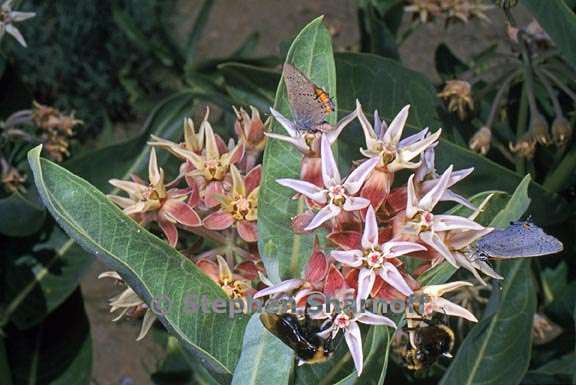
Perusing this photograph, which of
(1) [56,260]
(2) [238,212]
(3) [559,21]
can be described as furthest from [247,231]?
(1) [56,260]

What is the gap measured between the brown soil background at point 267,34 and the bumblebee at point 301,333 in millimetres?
1966

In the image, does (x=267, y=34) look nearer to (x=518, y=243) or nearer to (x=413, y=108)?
(x=413, y=108)

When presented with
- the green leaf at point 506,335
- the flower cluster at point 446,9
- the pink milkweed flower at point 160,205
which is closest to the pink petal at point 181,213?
the pink milkweed flower at point 160,205

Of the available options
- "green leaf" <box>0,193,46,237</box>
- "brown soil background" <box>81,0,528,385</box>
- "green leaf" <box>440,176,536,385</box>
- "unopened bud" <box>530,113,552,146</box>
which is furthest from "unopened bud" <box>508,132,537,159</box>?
"brown soil background" <box>81,0,528,385</box>

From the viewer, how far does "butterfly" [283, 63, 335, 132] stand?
0.68 metres

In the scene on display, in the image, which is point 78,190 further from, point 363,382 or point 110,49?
point 110,49

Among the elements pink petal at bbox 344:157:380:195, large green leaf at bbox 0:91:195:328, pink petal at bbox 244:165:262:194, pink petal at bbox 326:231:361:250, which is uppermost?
pink petal at bbox 344:157:380:195

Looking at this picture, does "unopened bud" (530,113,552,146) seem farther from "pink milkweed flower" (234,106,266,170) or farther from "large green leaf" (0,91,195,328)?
"large green leaf" (0,91,195,328)

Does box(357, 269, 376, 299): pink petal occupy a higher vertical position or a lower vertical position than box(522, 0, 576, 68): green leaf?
lower

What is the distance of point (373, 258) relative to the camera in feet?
2.11

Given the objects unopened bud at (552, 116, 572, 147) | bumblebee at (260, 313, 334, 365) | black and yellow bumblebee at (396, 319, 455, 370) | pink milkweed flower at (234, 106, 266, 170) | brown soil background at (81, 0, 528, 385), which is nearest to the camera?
bumblebee at (260, 313, 334, 365)

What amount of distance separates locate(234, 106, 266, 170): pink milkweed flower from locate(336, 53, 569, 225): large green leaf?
0.38 feet

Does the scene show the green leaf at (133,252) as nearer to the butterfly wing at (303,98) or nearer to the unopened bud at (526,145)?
the butterfly wing at (303,98)

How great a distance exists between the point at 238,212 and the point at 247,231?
0.02 metres
